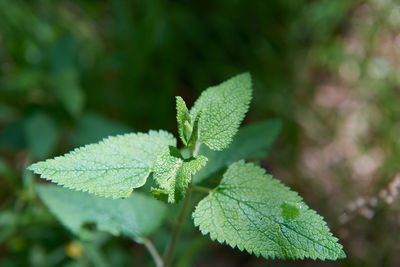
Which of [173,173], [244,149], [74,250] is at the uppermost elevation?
[244,149]

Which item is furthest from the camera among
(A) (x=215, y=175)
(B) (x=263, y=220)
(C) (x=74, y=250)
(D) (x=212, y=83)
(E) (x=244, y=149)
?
(D) (x=212, y=83)

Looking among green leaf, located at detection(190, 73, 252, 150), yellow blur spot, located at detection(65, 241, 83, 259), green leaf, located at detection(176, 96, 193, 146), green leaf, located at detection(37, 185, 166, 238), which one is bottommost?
yellow blur spot, located at detection(65, 241, 83, 259)

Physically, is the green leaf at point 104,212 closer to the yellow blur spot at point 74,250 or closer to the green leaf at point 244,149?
the green leaf at point 244,149

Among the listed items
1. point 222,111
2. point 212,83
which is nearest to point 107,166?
point 222,111

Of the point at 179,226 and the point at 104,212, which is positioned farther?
the point at 104,212

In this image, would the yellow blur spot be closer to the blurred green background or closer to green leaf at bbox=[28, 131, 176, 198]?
the blurred green background

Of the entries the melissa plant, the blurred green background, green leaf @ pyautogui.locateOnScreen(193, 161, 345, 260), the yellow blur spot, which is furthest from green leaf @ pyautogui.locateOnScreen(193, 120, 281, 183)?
the yellow blur spot

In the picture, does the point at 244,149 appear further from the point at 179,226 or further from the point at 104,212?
the point at 104,212
